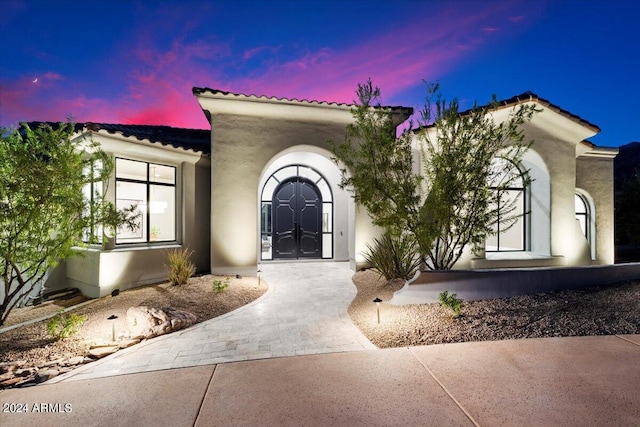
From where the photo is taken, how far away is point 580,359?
331cm

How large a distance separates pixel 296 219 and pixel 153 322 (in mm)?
6910

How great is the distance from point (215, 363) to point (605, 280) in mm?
7885

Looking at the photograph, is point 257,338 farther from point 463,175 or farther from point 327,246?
point 327,246

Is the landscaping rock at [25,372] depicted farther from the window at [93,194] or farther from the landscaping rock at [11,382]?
the window at [93,194]

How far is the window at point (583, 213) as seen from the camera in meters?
10.0

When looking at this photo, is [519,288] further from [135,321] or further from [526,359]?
[135,321]

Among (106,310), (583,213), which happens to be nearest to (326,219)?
(106,310)

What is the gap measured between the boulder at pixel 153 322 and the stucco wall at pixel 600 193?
41.7 feet

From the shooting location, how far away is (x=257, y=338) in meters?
4.32

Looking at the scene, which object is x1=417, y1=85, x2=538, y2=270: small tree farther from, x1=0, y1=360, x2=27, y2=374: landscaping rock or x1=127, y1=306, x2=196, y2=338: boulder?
x1=0, y1=360, x2=27, y2=374: landscaping rock

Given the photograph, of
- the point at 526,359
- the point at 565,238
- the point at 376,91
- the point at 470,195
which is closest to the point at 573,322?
the point at 526,359

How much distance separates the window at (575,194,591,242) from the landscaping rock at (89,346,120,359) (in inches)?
542

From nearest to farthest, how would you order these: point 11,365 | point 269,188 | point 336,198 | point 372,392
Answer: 1. point 372,392
2. point 11,365
3. point 269,188
4. point 336,198

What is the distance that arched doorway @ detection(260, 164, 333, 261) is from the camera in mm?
10938
